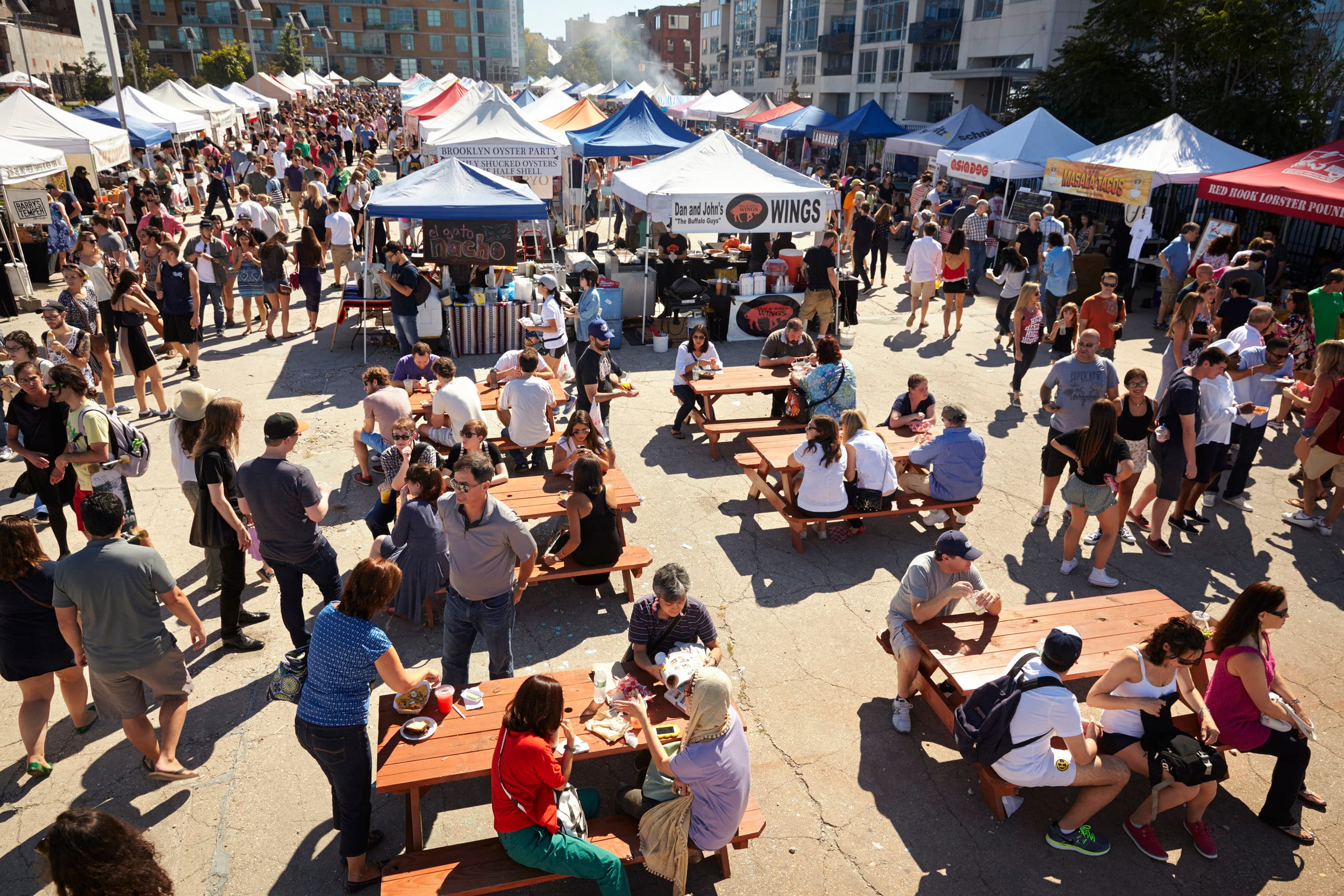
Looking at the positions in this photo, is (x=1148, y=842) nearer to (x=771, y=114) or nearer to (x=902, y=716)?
(x=902, y=716)

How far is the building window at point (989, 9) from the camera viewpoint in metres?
33.5

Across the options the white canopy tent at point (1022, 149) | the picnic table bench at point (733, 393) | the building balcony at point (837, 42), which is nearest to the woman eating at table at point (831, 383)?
the picnic table bench at point (733, 393)

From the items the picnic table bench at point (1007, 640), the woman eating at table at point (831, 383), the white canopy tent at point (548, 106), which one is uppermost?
the white canopy tent at point (548, 106)

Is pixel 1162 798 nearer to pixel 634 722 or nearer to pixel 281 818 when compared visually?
pixel 634 722

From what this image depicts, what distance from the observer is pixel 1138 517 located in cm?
733

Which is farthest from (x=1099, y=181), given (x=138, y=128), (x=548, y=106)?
(x=138, y=128)

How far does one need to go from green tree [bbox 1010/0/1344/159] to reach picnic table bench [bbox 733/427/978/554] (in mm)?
15667

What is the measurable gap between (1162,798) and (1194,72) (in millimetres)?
21730

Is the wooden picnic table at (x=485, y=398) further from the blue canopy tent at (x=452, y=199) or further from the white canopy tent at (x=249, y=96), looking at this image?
the white canopy tent at (x=249, y=96)

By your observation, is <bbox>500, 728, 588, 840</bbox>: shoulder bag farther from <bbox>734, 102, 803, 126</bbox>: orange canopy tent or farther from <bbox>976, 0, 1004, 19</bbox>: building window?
<bbox>976, 0, 1004, 19</bbox>: building window

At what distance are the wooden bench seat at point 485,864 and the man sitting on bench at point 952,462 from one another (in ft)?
12.7

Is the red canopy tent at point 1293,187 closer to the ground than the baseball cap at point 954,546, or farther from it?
farther from it

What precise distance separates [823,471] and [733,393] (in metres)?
2.68

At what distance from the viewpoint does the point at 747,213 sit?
1203cm
